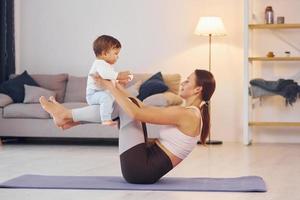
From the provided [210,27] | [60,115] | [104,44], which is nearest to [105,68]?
[104,44]

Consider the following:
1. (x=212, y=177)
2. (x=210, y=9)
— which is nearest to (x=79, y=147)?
(x=210, y=9)

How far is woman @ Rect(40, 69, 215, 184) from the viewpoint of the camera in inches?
154

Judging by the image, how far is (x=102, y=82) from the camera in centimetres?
409

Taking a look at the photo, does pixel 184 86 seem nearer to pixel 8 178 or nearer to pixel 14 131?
pixel 8 178

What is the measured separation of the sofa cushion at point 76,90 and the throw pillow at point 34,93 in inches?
8.1

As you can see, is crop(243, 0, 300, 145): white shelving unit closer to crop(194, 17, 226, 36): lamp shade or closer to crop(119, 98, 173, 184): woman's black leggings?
crop(194, 17, 226, 36): lamp shade

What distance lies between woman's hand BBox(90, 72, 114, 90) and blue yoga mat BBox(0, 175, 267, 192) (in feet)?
2.06

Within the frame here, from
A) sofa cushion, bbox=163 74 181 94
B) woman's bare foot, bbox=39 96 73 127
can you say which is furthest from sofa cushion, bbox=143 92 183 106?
woman's bare foot, bbox=39 96 73 127

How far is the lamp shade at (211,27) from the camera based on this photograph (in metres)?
7.30

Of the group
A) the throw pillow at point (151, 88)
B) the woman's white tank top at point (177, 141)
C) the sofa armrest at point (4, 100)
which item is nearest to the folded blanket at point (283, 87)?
the throw pillow at point (151, 88)

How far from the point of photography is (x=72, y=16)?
8.15m

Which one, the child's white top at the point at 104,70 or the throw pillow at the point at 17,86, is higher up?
the child's white top at the point at 104,70

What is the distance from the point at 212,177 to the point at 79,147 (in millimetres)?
2821

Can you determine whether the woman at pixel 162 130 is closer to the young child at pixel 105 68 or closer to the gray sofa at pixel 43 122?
A: the young child at pixel 105 68
